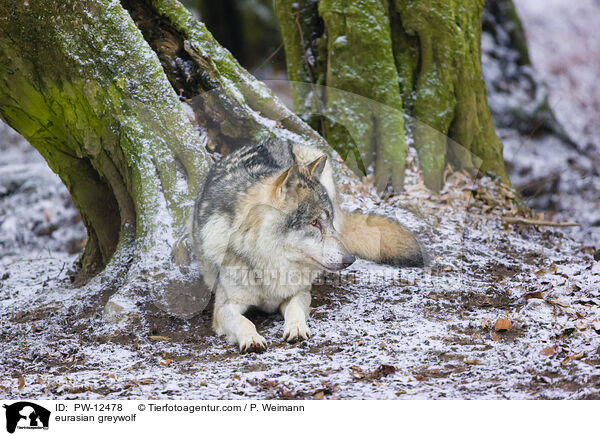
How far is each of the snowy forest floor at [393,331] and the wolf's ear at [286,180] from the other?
3.70ft

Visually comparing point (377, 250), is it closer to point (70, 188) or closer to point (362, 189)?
point (362, 189)

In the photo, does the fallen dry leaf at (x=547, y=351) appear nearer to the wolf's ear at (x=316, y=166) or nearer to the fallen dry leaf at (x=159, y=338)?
the wolf's ear at (x=316, y=166)

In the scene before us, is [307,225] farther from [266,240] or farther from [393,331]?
[393,331]

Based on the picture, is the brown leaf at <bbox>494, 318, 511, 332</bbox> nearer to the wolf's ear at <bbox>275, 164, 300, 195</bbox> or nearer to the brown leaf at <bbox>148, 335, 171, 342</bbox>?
the wolf's ear at <bbox>275, 164, 300, 195</bbox>

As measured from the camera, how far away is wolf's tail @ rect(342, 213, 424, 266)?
16.7 ft

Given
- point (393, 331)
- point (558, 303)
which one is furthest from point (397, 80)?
point (393, 331)

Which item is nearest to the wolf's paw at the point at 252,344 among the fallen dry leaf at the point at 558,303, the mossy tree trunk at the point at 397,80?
the fallen dry leaf at the point at 558,303

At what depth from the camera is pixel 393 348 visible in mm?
3812

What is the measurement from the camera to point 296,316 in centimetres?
424

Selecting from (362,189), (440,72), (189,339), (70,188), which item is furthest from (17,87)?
(440,72)

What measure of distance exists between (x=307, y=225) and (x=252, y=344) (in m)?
0.94

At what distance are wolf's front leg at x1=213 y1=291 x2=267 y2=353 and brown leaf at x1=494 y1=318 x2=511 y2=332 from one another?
165 centimetres

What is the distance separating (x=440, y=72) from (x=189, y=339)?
4.26m
